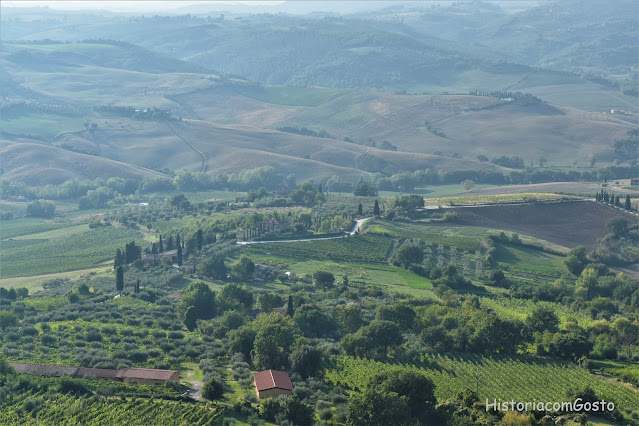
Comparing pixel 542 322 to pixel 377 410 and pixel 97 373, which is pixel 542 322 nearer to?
pixel 377 410

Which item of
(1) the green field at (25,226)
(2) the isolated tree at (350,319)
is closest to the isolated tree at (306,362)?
(2) the isolated tree at (350,319)

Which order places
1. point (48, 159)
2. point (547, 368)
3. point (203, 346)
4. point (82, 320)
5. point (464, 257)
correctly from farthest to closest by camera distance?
point (48, 159) → point (464, 257) → point (82, 320) → point (203, 346) → point (547, 368)

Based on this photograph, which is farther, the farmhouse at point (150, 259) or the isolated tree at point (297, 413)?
the farmhouse at point (150, 259)

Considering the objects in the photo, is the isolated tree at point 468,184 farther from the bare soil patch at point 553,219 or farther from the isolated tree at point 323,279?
the isolated tree at point 323,279

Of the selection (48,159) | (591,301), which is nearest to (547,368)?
(591,301)

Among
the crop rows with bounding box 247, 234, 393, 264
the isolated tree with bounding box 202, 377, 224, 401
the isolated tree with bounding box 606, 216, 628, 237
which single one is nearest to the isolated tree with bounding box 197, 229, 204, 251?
the crop rows with bounding box 247, 234, 393, 264

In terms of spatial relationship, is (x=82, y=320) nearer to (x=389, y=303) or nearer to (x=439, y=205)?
(x=389, y=303)

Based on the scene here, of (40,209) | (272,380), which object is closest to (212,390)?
(272,380)
